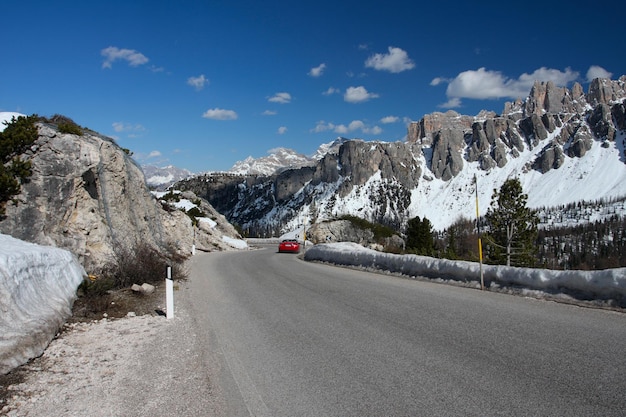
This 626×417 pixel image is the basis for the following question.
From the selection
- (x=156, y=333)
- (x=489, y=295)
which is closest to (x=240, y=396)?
(x=156, y=333)

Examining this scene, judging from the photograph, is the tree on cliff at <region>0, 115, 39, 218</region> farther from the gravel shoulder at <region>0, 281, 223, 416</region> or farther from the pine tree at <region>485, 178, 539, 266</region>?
the pine tree at <region>485, 178, 539, 266</region>

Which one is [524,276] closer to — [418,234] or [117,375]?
[117,375]

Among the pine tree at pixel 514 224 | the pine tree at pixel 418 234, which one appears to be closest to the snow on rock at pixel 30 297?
the pine tree at pixel 514 224

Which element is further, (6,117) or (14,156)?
(6,117)

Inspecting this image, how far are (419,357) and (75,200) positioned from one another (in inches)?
468

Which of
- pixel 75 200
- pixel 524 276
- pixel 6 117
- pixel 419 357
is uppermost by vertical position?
pixel 6 117

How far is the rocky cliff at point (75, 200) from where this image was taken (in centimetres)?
1156

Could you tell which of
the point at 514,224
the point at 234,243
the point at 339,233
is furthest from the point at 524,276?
the point at 339,233

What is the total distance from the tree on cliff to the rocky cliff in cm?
20

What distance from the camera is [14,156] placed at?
1211 centimetres

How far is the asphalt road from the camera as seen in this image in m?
4.33

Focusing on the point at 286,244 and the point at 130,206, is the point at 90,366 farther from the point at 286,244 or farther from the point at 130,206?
the point at 286,244

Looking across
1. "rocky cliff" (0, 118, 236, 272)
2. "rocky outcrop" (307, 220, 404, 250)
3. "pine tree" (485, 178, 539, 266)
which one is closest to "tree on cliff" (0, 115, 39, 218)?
"rocky cliff" (0, 118, 236, 272)

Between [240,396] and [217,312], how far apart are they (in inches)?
205
